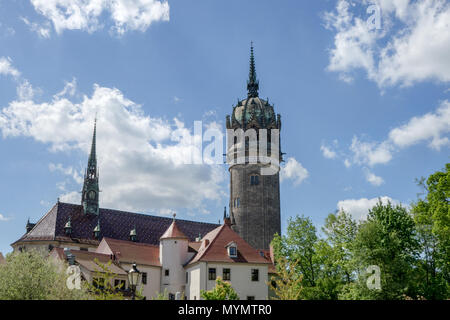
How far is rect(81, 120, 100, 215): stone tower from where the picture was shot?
79875 mm

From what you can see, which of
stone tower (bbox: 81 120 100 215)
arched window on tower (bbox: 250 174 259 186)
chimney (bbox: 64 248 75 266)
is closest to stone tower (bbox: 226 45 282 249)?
arched window on tower (bbox: 250 174 259 186)

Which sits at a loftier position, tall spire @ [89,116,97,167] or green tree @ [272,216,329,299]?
tall spire @ [89,116,97,167]

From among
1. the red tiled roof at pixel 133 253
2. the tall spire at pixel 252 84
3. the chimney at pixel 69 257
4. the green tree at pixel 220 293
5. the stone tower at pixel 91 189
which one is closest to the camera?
the green tree at pixel 220 293

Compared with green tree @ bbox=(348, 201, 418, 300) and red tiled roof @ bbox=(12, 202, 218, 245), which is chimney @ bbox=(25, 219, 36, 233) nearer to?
red tiled roof @ bbox=(12, 202, 218, 245)

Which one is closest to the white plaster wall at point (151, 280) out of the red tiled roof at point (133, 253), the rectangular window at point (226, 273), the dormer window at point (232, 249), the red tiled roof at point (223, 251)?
the red tiled roof at point (133, 253)

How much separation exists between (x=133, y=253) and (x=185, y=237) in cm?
612

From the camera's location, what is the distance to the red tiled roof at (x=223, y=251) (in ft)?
169

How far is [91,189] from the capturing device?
82250 mm

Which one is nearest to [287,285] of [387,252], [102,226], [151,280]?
[387,252]

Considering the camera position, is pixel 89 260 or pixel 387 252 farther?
pixel 89 260

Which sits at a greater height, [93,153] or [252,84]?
[252,84]

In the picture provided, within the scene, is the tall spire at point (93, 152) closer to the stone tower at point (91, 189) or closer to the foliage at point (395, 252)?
the stone tower at point (91, 189)

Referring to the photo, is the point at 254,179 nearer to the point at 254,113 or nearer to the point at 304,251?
the point at 254,113

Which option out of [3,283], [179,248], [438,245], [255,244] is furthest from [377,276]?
[255,244]
